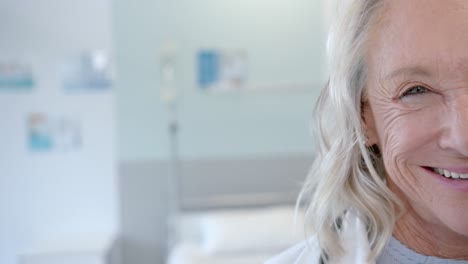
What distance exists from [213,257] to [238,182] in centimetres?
68

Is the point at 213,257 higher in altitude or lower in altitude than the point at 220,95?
lower

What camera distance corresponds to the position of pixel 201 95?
3.50 meters

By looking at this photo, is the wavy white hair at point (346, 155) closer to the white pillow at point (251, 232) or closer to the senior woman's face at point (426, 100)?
the senior woman's face at point (426, 100)

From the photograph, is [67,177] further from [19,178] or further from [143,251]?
[143,251]

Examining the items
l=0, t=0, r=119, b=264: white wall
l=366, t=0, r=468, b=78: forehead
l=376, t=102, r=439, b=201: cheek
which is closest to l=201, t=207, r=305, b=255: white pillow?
l=0, t=0, r=119, b=264: white wall

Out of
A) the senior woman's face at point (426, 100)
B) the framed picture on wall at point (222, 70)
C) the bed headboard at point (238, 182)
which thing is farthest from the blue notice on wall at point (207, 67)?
the senior woman's face at point (426, 100)

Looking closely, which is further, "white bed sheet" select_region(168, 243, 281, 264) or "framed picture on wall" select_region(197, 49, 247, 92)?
"framed picture on wall" select_region(197, 49, 247, 92)

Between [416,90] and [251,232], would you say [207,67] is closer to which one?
[251,232]

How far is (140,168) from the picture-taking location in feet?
11.4

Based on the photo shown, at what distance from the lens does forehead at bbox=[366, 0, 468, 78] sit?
865 millimetres

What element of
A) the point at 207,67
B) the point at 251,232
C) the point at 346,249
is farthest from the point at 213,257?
the point at 346,249

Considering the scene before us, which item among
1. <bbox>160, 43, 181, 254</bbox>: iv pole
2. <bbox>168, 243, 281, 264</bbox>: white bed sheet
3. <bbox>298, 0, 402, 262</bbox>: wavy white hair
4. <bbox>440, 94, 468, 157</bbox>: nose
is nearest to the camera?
<bbox>440, 94, 468, 157</bbox>: nose

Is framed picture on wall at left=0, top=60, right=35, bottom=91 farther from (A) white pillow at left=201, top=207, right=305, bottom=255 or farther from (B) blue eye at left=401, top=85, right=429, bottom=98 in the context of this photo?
(B) blue eye at left=401, top=85, right=429, bottom=98

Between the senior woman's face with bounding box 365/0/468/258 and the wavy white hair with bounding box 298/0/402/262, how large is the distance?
0.13ft
